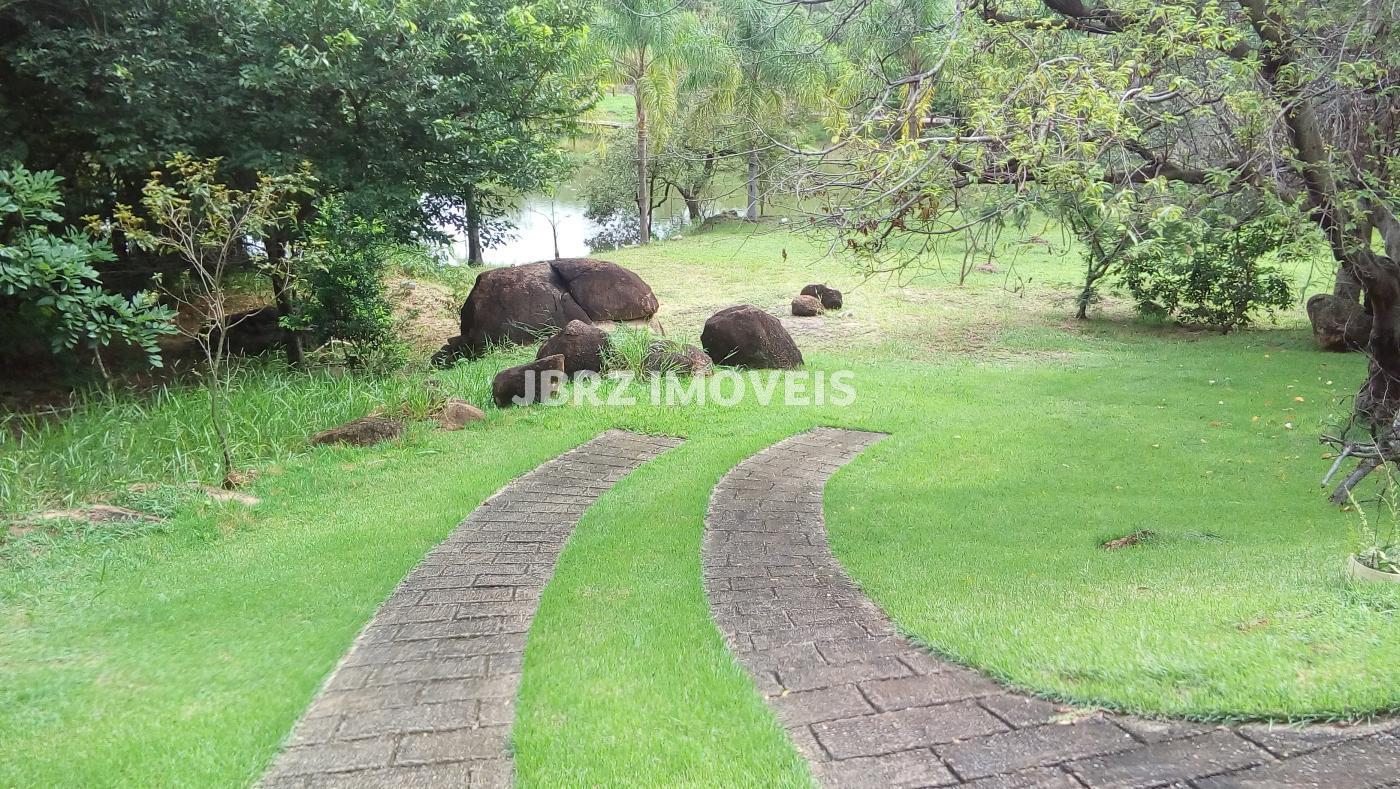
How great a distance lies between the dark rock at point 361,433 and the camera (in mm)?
7145

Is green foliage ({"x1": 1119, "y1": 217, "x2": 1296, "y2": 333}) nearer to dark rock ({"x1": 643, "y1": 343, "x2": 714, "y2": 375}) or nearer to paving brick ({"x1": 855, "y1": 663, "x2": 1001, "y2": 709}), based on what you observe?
dark rock ({"x1": 643, "y1": 343, "x2": 714, "y2": 375})

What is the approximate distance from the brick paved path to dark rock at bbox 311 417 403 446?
2.18 meters

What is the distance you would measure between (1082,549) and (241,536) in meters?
4.71

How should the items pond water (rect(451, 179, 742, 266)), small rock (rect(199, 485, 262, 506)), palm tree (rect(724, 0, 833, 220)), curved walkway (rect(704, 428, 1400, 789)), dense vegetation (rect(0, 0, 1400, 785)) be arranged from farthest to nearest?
pond water (rect(451, 179, 742, 266)) → palm tree (rect(724, 0, 833, 220)) → small rock (rect(199, 485, 262, 506)) → dense vegetation (rect(0, 0, 1400, 785)) → curved walkway (rect(704, 428, 1400, 789))

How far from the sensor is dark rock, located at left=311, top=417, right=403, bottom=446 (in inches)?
281

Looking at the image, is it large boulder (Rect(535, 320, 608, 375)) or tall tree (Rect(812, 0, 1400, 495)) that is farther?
large boulder (Rect(535, 320, 608, 375))

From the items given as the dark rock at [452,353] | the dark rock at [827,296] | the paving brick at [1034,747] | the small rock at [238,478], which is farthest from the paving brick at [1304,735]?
the dark rock at [827,296]

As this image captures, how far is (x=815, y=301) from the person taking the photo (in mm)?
14203

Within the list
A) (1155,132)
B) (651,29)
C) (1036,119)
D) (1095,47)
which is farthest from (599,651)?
(651,29)

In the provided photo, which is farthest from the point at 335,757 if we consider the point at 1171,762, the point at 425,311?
the point at 425,311

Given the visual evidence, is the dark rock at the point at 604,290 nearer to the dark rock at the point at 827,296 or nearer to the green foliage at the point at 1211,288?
the dark rock at the point at 827,296

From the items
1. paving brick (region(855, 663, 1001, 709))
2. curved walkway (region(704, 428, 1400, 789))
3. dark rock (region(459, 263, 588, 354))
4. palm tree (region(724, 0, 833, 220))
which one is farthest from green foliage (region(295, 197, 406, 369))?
palm tree (region(724, 0, 833, 220))

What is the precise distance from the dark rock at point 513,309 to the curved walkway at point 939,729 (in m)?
8.35

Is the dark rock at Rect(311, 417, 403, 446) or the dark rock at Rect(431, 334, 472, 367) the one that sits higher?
the dark rock at Rect(431, 334, 472, 367)
